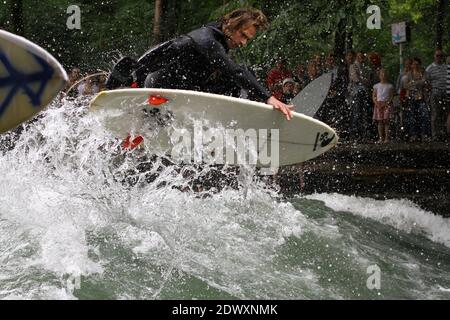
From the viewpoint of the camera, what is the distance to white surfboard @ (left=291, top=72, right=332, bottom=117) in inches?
349

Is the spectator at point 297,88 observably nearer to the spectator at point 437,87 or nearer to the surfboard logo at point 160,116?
the spectator at point 437,87

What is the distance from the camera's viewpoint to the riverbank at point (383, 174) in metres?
10.5

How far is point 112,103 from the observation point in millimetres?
6871

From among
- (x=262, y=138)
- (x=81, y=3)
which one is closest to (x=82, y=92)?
(x=262, y=138)

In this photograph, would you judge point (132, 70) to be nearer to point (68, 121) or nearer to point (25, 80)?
point (68, 121)

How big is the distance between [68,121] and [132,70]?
2.44 ft

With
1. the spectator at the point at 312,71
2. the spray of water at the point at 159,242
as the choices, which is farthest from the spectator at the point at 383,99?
the spray of water at the point at 159,242

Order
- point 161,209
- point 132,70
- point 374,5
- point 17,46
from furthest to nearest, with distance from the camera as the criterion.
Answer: point 374,5
point 132,70
point 161,209
point 17,46

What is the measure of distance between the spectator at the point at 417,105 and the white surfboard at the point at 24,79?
7.34 m

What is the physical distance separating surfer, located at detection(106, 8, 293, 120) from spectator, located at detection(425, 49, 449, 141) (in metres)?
4.77

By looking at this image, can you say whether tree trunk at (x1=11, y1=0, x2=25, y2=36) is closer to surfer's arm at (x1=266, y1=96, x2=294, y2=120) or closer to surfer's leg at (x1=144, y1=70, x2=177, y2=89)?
surfer's leg at (x1=144, y1=70, x2=177, y2=89)

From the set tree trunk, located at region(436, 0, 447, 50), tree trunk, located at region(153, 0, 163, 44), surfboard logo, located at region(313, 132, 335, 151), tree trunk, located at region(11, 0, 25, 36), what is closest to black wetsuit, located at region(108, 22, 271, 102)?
surfboard logo, located at region(313, 132, 335, 151)

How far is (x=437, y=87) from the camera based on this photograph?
11375mm
